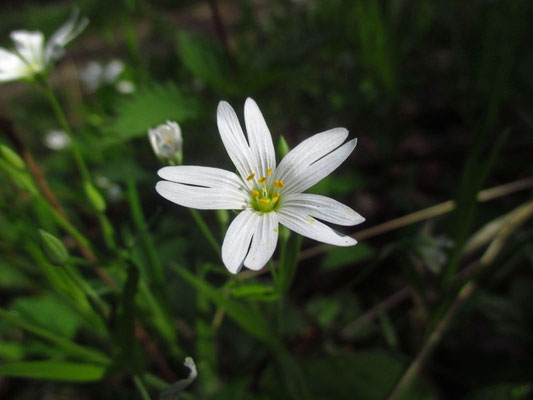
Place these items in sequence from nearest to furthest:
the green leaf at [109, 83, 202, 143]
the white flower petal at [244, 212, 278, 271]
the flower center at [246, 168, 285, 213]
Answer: the white flower petal at [244, 212, 278, 271]
the flower center at [246, 168, 285, 213]
the green leaf at [109, 83, 202, 143]

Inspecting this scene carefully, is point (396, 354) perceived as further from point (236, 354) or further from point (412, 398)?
point (236, 354)

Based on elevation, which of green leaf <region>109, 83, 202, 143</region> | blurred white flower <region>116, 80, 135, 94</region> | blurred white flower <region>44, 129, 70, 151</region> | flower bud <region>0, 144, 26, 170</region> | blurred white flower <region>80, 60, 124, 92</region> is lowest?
flower bud <region>0, 144, 26, 170</region>

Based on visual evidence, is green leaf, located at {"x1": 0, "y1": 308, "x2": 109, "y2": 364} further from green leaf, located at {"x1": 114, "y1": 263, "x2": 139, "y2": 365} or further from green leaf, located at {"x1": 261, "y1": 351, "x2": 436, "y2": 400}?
green leaf, located at {"x1": 261, "y1": 351, "x2": 436, "y2": 400}

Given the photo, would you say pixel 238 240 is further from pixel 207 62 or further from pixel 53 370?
pixel 207 62

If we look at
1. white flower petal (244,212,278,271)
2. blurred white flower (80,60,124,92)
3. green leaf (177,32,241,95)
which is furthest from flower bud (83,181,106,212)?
blurred white flower (80,60,124,92)

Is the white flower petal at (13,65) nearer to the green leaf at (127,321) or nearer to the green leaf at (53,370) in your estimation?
the green leaf at (127,321)

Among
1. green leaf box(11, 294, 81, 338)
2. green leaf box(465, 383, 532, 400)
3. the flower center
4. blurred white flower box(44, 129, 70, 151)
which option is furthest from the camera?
blurred white flower box(44, 129, 70, 151)

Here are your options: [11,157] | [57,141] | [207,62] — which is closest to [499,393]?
[11,157]
